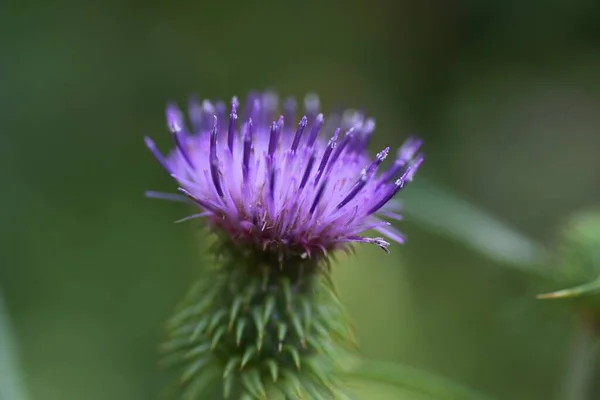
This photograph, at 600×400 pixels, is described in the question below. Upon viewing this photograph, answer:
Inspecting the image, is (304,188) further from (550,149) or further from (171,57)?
(550,149)

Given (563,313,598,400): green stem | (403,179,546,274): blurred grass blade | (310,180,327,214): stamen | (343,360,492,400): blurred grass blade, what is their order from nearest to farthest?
(310,180,327,214): stamen → (343,360,492,400): blurred grass blade → (563,313,598,400): green stem → (403,179,546,274): blurred grass blade

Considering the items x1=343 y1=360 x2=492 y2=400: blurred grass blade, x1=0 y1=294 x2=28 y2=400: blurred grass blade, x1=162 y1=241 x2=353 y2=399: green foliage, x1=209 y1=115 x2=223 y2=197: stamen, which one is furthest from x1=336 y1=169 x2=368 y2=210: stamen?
x1=0 y1=294 x2=28 y2=400: blurred grass blade

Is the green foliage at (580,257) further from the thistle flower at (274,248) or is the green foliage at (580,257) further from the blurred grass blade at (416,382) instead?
the thistle flower at (274,248)

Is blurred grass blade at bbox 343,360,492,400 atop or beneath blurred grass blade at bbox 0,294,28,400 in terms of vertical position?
atop

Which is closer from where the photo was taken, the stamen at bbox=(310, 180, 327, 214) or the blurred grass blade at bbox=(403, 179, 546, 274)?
the stamen at bbox=(310, 180, 327, 214)

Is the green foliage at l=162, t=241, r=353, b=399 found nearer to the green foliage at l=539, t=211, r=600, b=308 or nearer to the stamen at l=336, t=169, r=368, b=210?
the stamen at l=336, t=169, r=368, b=210

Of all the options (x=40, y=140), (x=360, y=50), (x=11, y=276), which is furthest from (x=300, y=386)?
(x=360, y=50)

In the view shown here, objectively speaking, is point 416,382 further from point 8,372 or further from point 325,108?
point 325,108
